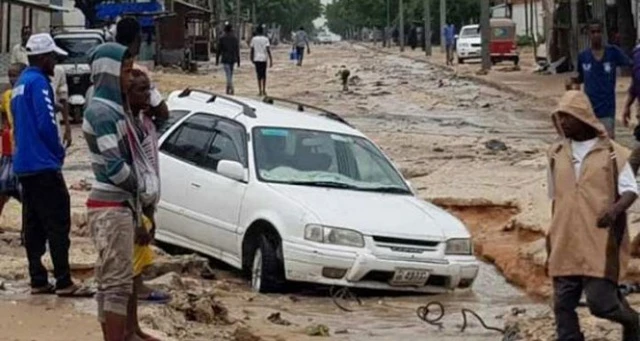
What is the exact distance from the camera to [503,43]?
6038 centimetres

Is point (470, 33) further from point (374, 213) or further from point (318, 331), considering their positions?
point (318, 331)

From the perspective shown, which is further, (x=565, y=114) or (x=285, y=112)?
(x=285, y=112)

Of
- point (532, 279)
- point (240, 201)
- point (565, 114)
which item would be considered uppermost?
point (565, 114)

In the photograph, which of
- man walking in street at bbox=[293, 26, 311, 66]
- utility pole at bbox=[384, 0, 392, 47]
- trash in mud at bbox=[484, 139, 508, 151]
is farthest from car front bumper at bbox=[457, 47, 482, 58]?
utility pole at bbox=[384, 0, 392, 47]

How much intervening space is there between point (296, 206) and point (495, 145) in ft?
40.6

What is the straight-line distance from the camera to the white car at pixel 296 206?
1115cm

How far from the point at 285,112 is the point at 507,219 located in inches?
143

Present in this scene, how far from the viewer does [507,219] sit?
15.7 m

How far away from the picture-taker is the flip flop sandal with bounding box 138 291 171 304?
965cm

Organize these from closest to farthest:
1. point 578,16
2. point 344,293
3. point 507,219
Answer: point 344,293 < point 507,219 < point 578,16

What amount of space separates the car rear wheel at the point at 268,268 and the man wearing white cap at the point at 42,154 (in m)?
1.90

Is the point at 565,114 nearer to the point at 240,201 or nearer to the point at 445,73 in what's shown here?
the point at 240,201

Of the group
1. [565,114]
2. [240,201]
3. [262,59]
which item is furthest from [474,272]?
[262,59]

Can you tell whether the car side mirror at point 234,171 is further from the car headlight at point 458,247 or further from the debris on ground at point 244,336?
the debris on ground at point 244,336
